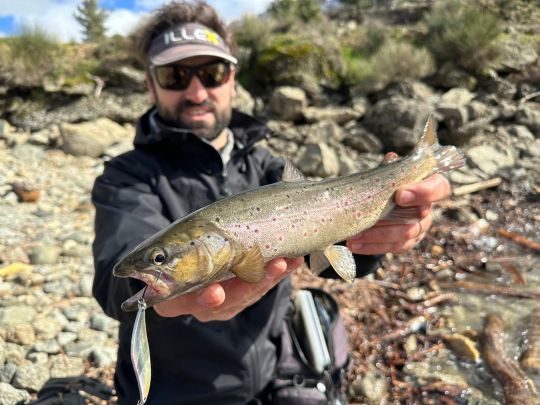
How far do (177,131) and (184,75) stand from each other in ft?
2.34

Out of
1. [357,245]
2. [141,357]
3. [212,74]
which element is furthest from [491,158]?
[141,357]

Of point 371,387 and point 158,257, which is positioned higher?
point 158,257

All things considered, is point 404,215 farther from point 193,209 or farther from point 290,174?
point 193,209

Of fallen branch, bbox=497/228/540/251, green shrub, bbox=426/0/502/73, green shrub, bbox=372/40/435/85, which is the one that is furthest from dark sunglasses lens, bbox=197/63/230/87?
green shrub, bbox=426/0/502/73

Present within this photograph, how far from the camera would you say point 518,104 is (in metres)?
13.4

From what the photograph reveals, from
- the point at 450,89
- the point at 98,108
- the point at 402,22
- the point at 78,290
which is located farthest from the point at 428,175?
the point at 402,22

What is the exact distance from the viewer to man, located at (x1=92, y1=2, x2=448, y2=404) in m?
2.44

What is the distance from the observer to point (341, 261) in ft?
8.16

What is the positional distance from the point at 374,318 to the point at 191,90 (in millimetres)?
3323

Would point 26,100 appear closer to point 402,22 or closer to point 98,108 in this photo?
point 98,108

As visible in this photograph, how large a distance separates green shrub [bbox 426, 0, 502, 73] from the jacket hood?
14.1 m

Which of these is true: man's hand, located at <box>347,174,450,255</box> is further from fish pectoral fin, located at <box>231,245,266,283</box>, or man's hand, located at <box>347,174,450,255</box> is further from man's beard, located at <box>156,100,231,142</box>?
man's beard, located at <box>156,100,231,142</box>

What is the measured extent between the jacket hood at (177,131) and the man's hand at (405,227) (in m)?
1.38

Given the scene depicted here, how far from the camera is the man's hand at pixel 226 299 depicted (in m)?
2.02
